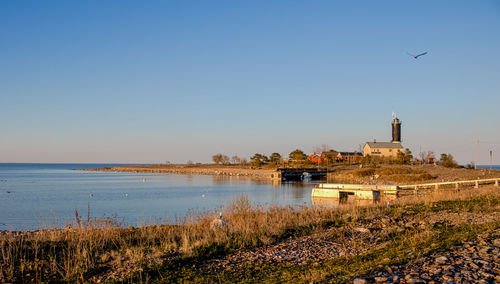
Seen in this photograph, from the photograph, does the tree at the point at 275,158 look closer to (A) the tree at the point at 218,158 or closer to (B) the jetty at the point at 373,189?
(A) the tree at the point at 218,158

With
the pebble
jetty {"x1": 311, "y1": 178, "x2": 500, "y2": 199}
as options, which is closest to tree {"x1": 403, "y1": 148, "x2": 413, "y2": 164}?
jetty {"x1": 311, "y1": 178, "x2": 500, "y2": 199}

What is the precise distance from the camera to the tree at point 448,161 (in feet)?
279

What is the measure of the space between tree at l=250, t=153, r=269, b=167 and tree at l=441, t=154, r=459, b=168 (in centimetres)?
4650

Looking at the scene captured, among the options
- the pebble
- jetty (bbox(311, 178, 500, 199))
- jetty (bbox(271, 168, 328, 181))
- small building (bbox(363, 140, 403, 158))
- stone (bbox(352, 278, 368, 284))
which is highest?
small building (bbox(363, 140, 403, 158))

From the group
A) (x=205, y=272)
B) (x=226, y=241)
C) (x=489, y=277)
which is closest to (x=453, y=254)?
(x=489, y=277)

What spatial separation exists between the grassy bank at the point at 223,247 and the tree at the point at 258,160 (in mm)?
99101

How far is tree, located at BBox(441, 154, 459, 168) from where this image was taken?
85.2 m

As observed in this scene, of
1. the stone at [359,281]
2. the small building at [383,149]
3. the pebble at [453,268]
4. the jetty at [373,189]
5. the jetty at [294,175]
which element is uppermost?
the small building at [383,149]

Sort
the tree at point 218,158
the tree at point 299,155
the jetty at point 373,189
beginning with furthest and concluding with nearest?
the tree at point 218,158, the tree at point 299,155, the jetty at point 373,189

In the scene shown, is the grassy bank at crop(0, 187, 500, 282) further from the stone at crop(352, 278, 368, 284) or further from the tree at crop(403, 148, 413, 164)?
the tree at crop(403, 148, 413, 164)

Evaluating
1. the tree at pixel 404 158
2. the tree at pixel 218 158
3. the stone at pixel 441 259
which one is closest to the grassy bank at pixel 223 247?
the stone at pixel 441 259

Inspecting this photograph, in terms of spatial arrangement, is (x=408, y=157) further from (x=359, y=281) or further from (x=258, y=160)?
(x=359, y=281)

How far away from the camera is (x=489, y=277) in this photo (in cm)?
550

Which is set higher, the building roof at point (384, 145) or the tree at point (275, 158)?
the building roof at point (384, 145)
